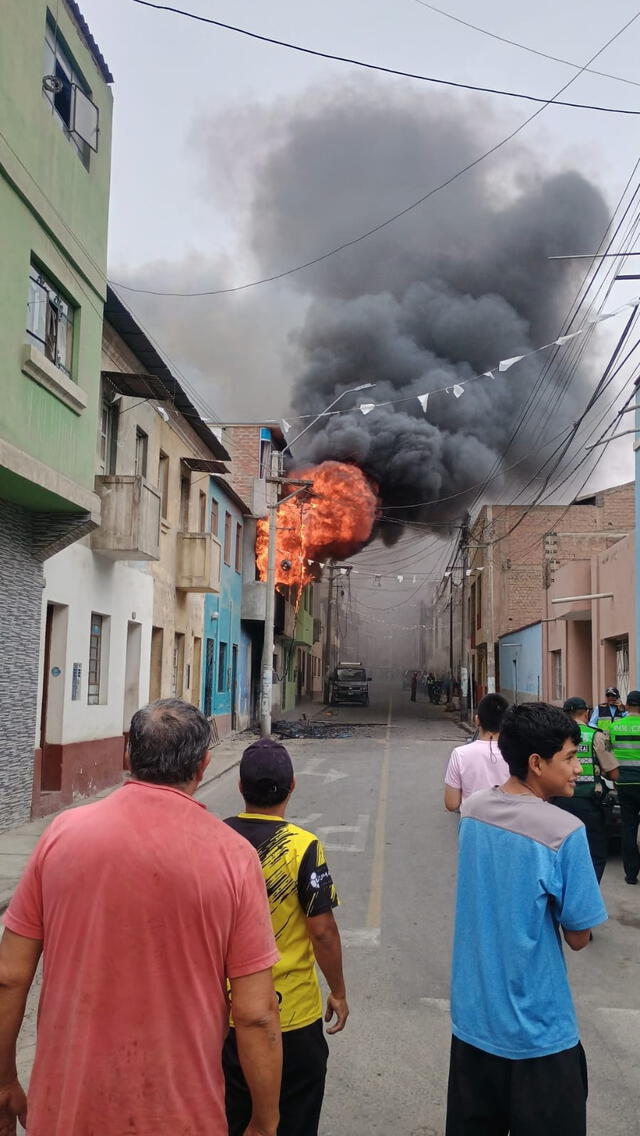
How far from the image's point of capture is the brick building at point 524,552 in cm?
3608

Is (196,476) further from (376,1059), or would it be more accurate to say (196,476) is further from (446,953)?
A: (376,1059)

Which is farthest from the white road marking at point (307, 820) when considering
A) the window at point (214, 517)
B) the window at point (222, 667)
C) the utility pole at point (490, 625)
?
the window at point (222, 667)

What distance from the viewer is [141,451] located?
55.1 feet

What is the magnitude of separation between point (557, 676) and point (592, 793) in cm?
2288

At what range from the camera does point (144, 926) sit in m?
1.99

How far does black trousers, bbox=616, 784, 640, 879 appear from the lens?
7859 mm

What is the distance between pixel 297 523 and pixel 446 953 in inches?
973

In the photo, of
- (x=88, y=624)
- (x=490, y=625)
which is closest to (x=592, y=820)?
(x=88, y=624)

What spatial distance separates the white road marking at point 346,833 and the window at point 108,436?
7.07 m

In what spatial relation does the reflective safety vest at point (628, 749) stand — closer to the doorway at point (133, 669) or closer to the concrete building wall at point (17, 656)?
the concrete building wall at point (17, 656)

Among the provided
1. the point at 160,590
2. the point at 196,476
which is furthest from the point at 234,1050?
the point at 196,476

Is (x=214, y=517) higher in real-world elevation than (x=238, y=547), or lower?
higher

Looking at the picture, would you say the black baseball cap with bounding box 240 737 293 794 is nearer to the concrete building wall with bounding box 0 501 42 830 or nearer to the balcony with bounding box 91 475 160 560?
the concrete building wall with bounding box 0 501 42 830

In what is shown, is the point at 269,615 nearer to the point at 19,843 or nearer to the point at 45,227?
the point at 19,843
